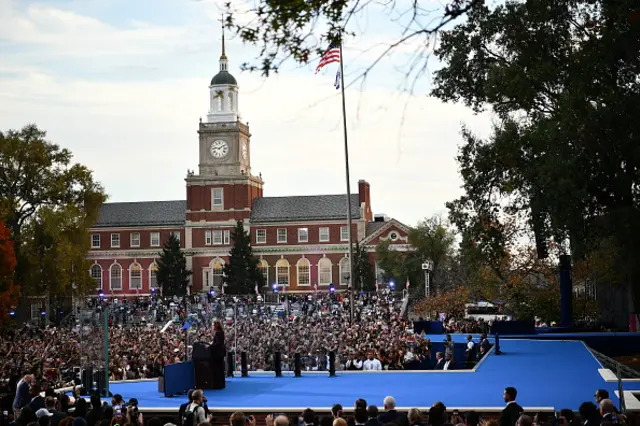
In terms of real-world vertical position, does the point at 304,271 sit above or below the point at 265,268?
below

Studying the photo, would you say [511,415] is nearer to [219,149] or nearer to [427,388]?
[427,388]

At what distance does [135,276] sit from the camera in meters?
109

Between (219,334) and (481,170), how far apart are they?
12138 mm

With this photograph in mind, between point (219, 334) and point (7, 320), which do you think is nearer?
point (219, 334)

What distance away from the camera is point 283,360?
2988cm

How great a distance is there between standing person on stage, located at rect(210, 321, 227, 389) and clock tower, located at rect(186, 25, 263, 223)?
8508cm

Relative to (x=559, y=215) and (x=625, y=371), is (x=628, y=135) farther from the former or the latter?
(x=625, y=371)

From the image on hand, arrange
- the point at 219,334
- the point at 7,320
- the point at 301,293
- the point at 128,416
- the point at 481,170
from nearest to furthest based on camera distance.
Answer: the point at 128,416
the point at 219,334
the point at 481,170
the point at 7,320
the point at 301,293

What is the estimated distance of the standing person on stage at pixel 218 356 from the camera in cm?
2286

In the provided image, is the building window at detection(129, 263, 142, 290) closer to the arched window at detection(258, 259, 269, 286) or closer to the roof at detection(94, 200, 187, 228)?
the roof at detection(94, 200, 187, 228)

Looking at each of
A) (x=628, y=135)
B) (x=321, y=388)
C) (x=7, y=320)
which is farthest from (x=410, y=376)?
(x=7, y=320)

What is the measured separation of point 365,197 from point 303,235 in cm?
834

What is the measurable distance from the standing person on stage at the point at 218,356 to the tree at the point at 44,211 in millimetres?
36422

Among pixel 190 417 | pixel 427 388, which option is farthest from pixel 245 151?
pixel 190 417
